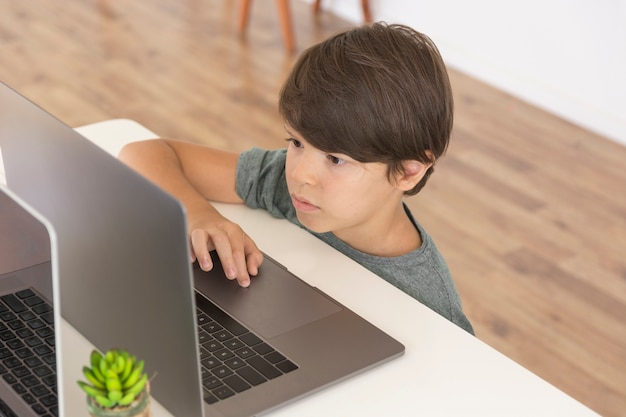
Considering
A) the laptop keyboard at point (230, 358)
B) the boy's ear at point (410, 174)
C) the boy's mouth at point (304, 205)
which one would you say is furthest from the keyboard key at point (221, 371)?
the boy's ear at point (410, 174)

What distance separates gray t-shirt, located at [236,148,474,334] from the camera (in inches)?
51.6

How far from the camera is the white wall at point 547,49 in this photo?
311 cm

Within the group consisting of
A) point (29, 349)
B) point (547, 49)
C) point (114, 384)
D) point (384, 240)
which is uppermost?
point (114, 384)

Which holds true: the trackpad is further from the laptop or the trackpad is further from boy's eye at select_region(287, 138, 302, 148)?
boy's eye at select_region(287, 138, 302, 148)

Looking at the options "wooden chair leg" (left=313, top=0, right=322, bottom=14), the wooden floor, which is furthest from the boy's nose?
"wooden chair leg" (left=313, top=0, right=322, bottom=14)

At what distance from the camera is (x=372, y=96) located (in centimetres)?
119

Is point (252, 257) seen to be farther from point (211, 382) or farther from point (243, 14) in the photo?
point (243, 14)

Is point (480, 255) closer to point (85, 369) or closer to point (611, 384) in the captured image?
point (611, 384)

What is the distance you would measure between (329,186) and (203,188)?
25 centimetres

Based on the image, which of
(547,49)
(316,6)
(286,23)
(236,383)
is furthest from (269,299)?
(316,6)

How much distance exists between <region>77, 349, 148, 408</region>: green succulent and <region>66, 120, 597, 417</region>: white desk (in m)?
0.23

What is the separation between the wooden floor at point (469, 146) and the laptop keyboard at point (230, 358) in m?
1.26

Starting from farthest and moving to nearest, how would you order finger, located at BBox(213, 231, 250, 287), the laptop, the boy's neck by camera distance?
1. the boy's neck
2. finger, located at BBox(213, 231, 250, 287)
3. the laptop

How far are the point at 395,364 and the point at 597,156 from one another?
2.23 metres
